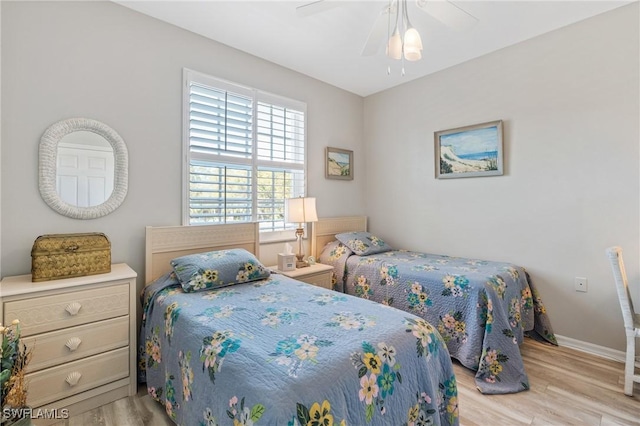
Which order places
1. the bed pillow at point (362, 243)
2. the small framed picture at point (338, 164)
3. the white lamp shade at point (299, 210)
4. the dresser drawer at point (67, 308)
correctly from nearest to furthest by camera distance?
1. the dresser drawer at point (67, 308)
2. the white lamp shade at point (299, 210)
3. the bed pillow at point (362, 243)
4. the small framed picture at point (338, 164)

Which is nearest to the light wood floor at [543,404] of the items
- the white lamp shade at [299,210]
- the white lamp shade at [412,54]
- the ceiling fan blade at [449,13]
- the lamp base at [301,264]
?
the lamp base at [301,264]

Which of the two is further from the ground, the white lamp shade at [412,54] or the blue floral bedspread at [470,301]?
the white lamp shade at [412,54]

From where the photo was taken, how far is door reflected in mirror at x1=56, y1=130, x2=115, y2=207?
2.04 meters

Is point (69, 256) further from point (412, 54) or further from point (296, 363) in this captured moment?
point (412, 54)

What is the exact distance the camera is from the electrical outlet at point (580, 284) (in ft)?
8.33

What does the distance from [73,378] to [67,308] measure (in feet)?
1.30

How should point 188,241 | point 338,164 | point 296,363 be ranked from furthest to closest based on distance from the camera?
point 338,164
point 188,241
point 296,363

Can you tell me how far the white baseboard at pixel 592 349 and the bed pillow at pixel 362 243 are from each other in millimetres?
1754

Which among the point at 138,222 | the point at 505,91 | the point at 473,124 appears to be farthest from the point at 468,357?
the point at 138,222

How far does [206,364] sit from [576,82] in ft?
11.1

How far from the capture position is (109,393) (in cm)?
187

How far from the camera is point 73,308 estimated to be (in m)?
1.72

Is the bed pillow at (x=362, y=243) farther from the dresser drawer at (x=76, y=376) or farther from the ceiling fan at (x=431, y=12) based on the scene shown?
the dresser drawer at (x=76, y=376)


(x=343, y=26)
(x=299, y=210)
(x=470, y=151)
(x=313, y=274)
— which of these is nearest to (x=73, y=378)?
(x=313, y=274)
